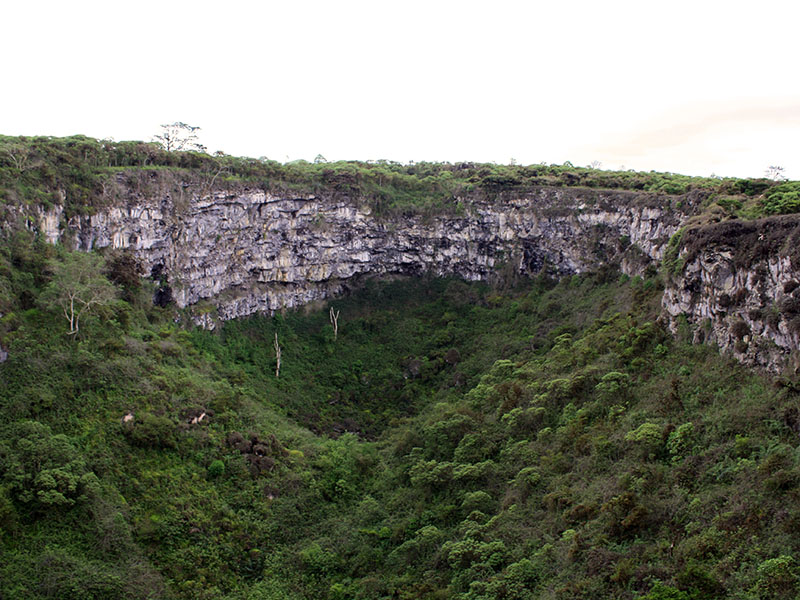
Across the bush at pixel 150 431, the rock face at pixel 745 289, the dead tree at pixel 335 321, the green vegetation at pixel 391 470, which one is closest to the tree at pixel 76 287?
the green vegetation at pixel 391 470

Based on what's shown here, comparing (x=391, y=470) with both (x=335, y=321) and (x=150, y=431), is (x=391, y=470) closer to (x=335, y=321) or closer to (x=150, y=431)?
(x=150, y=431)

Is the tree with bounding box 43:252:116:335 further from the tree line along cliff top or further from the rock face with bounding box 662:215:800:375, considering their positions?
the rock face with bounding box 662:215:800:375

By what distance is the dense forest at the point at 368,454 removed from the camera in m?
20.0

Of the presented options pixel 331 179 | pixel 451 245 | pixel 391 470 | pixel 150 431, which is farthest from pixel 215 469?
pixel 451 245

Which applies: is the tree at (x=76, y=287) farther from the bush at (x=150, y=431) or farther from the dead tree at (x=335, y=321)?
the dead tree at (x=335, y=321)

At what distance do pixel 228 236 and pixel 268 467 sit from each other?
2214 cm

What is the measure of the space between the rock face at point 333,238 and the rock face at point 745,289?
10.4 meters

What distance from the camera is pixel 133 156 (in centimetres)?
4531

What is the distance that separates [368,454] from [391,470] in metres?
2.93

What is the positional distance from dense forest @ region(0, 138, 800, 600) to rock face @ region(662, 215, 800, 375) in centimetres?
97

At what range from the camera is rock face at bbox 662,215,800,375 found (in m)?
21.6

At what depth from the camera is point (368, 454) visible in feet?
125

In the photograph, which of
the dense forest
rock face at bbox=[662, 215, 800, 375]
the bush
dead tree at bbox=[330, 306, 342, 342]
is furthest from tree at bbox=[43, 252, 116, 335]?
rock face at bbox=[662, 215, 800, 375]

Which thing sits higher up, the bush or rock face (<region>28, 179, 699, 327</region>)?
rock face (<region>28, 179, 699, 327</region>)
